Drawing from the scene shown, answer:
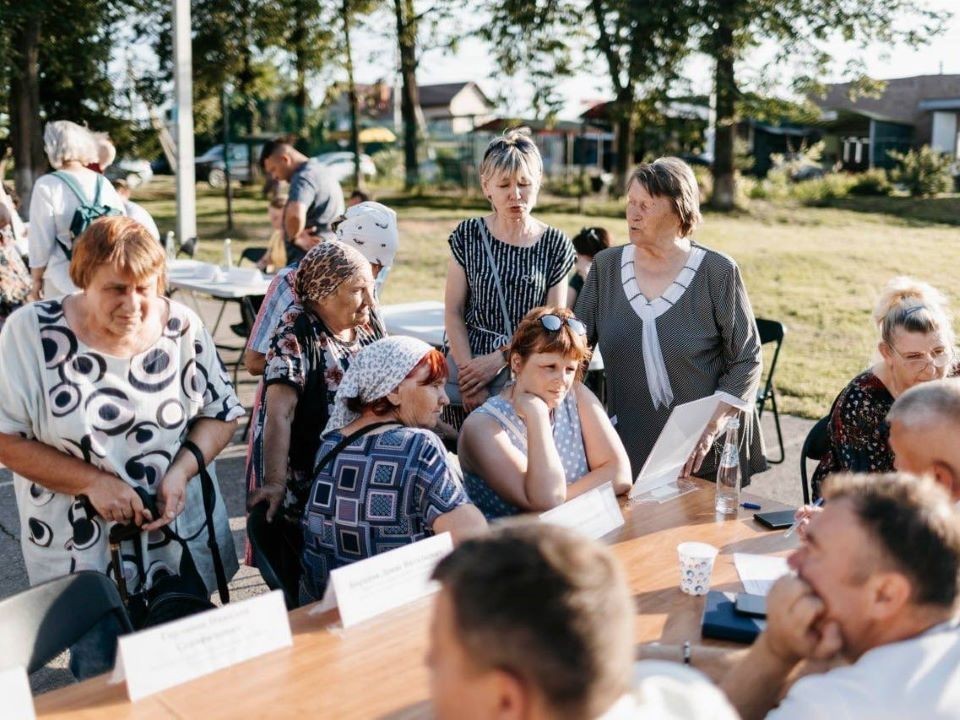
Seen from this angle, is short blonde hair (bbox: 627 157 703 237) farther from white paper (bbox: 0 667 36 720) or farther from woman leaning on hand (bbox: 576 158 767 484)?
white paper (bbox: 0 667 36 720)

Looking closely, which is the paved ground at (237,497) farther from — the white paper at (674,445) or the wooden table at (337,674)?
the white paper at (674,445)

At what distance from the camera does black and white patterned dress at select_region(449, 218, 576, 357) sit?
3.68 m

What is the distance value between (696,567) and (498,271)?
1684 mm

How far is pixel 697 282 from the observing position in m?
3.35

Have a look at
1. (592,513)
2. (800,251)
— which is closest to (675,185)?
(592,513)

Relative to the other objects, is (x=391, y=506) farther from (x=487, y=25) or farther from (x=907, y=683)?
(x=487, y=25)

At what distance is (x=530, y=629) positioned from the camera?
111cm

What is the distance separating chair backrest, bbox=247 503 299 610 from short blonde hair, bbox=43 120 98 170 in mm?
3141

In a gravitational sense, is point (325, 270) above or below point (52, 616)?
above

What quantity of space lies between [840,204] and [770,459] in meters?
18.0

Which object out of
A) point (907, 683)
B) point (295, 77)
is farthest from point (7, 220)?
point (295, 77)

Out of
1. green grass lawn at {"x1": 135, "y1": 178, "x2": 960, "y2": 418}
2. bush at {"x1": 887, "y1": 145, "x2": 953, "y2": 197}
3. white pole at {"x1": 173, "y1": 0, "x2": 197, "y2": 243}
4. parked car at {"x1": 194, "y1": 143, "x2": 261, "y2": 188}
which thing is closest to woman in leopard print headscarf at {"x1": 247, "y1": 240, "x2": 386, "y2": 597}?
green grass lawn at {"x1": 135, "y1": 178, "x2": 960, "y2": 418}

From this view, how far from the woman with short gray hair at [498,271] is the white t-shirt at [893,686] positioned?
2.17 metres

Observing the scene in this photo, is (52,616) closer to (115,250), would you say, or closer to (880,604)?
(115,250)
